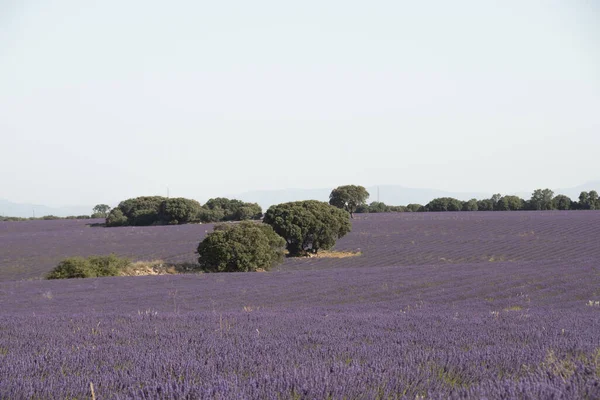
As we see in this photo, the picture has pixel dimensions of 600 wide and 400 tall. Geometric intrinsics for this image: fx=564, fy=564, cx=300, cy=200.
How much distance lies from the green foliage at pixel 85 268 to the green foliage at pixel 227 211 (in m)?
42.6

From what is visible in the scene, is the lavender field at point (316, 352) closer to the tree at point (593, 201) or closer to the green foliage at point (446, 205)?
the tree at point (593, 201)

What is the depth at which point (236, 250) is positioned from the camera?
28.6m

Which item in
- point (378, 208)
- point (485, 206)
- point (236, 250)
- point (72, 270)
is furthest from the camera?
point (378, 208)

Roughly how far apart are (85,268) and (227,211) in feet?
165

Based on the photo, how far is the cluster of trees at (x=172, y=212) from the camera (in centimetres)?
7129

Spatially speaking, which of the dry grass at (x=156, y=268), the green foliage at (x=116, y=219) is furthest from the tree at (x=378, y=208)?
the dry grass at (x=156, y=268)

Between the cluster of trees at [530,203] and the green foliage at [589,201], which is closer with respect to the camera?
the green foliage at [589,201]

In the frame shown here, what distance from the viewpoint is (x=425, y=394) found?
263cm

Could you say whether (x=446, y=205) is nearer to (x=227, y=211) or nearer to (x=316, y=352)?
(x=227, y=211)

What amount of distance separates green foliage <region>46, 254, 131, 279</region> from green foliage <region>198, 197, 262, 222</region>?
140 ft

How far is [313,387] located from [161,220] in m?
73.4

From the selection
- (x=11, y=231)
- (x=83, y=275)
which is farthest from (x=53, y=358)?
(x=11, y=231)

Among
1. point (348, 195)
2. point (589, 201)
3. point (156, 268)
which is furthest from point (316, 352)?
point (589, 201)

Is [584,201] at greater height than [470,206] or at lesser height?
greater
